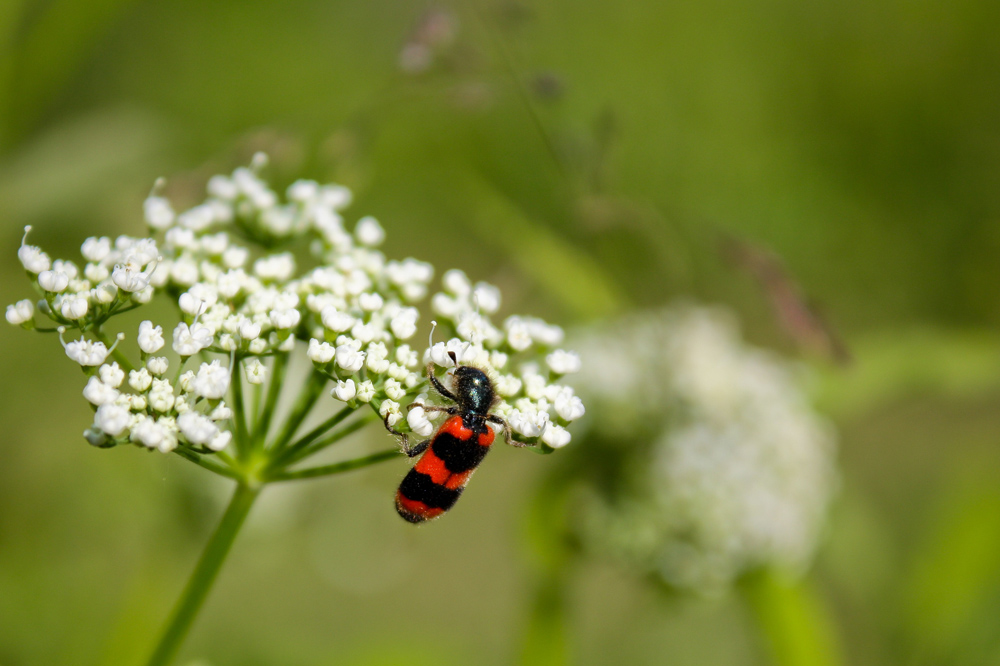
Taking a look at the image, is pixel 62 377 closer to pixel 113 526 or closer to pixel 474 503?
pixel 113 526

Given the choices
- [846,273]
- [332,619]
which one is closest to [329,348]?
[332,619]

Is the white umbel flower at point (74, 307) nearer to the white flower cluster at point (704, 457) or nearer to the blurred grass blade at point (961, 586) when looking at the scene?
the white flower cluster at point (704, 457)

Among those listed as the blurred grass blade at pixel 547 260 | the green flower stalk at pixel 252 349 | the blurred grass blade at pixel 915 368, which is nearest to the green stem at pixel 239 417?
the green flower stalk at pixel 252 349

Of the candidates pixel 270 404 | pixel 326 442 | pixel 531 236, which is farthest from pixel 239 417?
pixel 531 236

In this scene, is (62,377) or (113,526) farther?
(62,377)

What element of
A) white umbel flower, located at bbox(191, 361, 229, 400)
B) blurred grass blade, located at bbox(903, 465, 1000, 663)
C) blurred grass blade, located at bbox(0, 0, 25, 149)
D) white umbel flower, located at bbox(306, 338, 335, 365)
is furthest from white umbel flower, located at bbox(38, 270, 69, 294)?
blurred grass blade, located at bbox(903, 465, 1000, 663)

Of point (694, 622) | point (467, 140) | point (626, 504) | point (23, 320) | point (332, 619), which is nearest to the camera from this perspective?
point (23, 320)
